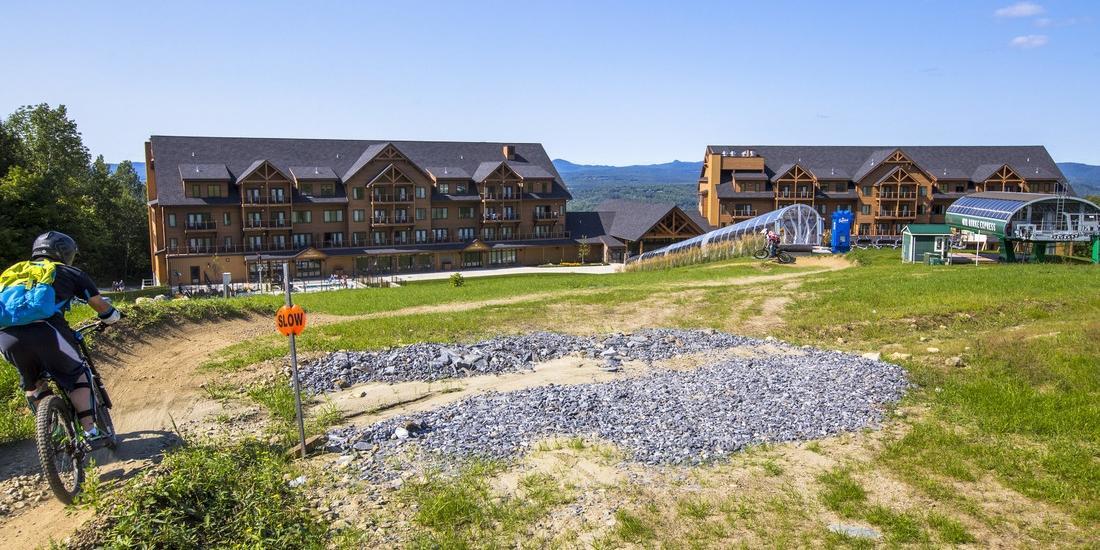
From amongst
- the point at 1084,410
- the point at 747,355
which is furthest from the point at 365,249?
the point at 1084,410

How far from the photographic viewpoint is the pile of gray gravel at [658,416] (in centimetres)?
1200

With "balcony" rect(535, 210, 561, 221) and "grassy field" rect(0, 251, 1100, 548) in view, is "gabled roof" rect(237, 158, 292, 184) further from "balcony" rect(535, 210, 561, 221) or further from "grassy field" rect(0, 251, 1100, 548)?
"grassy field" rect(0, 251, 1100, 548)

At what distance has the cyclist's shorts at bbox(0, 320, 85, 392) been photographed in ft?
28.9

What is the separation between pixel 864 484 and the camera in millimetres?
10750

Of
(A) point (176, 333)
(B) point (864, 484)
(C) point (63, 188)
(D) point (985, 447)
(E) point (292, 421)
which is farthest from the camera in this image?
(C) point (63, 188)

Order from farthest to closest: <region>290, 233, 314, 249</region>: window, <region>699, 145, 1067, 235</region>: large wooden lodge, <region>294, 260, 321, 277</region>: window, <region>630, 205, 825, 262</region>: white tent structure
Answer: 1. <region>699, 145, 1067, 235</region>: large wooden lodge
2. <region>290, 233, 314, 249</region>: window
3. <region>294, 260, 321, 277</region>: window
4. <region>630, 205, 825, 262</region>: white tent structure

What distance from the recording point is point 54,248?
9.38 meters

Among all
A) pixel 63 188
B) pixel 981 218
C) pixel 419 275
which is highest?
pixel 63 188

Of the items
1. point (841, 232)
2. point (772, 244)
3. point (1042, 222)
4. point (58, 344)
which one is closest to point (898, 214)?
point (841, 232)

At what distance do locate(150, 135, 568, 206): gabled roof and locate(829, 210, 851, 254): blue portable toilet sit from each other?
95.4ft

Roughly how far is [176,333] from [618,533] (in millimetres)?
14742

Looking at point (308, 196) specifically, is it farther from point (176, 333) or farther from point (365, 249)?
point (176, 333)

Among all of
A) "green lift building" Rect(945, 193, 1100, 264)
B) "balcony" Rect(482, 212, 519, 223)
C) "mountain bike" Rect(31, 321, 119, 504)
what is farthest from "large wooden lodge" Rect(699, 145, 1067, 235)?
"mountain bike" Rect(31, 321, 119, 504)

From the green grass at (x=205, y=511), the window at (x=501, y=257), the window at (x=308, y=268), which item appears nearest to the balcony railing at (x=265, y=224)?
the window at (x=308, y=268)
